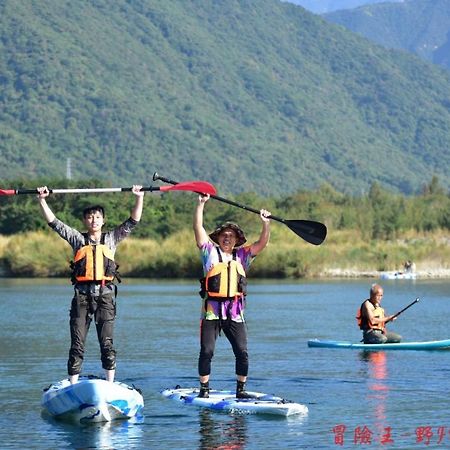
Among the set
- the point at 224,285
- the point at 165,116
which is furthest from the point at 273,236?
the point at 165,116

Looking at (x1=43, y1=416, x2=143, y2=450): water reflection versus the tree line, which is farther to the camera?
the tree line

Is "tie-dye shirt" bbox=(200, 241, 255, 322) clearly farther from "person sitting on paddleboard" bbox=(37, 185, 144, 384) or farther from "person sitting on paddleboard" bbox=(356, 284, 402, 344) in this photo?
"person sitting on paddleboard" bbox=(356, 284, 402, 344)

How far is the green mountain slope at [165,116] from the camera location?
151000 mm

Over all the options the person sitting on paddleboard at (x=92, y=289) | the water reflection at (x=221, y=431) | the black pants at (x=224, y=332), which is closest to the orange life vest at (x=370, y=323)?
the water reflection at (x=221, y=431)

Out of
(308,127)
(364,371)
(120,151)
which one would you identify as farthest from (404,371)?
(308,127)

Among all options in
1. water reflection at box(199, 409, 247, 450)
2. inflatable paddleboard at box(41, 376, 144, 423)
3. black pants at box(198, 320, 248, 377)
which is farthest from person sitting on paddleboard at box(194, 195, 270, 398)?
inflatable paddleboard at box(41, 376, 144, 423)

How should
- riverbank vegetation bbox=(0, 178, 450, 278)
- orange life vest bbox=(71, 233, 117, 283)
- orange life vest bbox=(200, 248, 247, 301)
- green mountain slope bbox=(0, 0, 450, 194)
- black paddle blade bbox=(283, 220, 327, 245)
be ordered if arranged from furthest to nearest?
green mountain slope bbox=(0, 0, 450, 194), riverbank vegetation bbox=(0, 178, 450, 278), black paddle blade bbox=(283, 220, 327, 245), orange life vest bbox=(200, 248, 247, 301), orange life vest bbox=(71, 233, 117, 283)

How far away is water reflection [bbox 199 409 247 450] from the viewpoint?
12.9m

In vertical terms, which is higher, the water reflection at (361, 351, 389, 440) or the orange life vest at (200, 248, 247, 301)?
the orange life vest at (200, 248, 247, 301)

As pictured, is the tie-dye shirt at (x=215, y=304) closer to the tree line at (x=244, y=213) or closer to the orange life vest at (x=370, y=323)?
the orange life vest at (x=370, y=323)

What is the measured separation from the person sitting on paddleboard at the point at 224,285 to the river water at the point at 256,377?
2.49ft

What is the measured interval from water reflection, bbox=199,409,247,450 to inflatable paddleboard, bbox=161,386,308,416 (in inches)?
4.1

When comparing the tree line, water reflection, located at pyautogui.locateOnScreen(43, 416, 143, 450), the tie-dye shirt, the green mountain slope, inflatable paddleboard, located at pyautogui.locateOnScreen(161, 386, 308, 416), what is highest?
the green mountain slope

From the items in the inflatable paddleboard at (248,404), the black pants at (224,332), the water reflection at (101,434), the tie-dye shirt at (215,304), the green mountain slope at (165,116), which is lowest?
the water reflection at (101,434)
